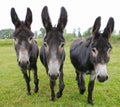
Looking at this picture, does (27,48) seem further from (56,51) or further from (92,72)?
(92,72)

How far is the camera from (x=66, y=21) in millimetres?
7188

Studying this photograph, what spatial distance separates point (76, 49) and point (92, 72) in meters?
1.52

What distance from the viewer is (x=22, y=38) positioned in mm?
7500

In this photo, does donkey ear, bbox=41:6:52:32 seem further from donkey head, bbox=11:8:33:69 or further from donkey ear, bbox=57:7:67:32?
donkey head, bbox=11:8:33:69

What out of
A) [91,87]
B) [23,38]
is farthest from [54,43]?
[91,87]

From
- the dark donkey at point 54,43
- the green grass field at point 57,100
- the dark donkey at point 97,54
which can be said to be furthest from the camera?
the green grass field at point 57,100

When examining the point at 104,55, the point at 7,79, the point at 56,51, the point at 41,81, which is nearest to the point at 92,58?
the point at 104,55

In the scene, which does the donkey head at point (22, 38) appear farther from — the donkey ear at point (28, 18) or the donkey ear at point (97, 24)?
the donkey ear at point (97, 24)

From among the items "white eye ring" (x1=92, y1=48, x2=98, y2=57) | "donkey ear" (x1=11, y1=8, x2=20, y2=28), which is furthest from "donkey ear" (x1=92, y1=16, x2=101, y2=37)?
"donkey ear" (x1=11, y1=8, x2=20, y2=28)

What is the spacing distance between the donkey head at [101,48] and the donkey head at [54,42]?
83 centimetres

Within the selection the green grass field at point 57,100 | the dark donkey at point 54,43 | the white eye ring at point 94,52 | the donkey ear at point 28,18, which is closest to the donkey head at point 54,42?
the dark donkey at point 54,43

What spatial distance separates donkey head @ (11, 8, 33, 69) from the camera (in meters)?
7.17

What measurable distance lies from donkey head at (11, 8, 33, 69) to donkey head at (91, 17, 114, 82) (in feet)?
5.58

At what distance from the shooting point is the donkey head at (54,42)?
6602 millimetres
